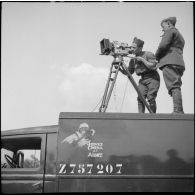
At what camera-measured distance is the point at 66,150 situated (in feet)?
14.4

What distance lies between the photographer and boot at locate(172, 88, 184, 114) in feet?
16.9

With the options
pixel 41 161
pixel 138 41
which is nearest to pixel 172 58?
pixel 138 41

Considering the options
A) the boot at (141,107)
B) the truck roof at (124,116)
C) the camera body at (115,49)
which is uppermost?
the camera body at (115,49)

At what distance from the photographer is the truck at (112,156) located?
13.9 ft

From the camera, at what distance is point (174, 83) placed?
5289mm

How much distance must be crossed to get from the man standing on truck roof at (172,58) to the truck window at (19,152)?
230 centimetres

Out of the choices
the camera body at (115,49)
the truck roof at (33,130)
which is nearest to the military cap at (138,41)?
the camera body at (115,49)

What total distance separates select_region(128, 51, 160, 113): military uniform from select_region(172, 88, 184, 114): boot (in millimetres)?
533

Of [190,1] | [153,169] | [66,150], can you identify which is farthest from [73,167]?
[190,1]

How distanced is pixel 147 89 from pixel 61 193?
8.24ft

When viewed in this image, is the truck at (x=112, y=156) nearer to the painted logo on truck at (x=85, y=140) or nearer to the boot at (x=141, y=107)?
the painted logo on truck at (x=85, y=140)

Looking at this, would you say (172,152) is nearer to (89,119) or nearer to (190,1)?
(89,119)

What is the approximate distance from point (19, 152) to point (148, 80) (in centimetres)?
253

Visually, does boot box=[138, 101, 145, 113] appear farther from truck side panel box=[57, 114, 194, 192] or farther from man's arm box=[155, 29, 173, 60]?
truck side panel box=[57, 114, 194, 192]
